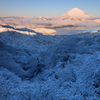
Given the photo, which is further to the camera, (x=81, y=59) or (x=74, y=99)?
(x=81, y=59)

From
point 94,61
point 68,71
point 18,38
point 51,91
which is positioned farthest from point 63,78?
point 18,38

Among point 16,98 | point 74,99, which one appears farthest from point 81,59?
point 16,98

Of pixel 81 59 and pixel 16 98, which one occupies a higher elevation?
pixel 81 59

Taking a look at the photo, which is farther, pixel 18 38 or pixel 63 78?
pixel 18 38

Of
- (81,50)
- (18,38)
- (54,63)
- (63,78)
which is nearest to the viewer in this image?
(63,78)

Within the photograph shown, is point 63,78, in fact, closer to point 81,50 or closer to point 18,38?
point 81,50

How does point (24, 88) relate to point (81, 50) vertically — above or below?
below

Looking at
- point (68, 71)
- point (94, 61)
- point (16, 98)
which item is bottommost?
point (16, 98)

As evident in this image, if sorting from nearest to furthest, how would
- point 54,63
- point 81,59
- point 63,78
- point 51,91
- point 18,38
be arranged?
point 51,91, point 63,78, point 81,59, point 54,63, point 18,38

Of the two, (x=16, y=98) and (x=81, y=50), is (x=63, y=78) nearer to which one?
(x=16, y=98)
